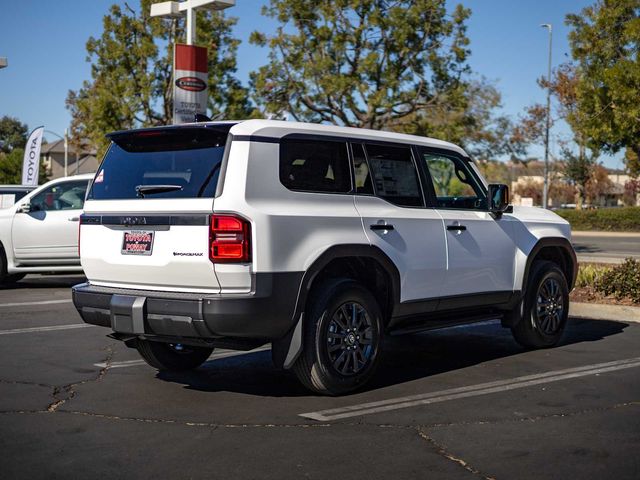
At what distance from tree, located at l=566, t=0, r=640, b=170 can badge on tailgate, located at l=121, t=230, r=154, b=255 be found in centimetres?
1898

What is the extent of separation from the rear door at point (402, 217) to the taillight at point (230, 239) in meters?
1.12

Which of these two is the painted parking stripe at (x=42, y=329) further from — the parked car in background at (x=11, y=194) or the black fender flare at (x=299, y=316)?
the parked car in background at (x=11, y=194)

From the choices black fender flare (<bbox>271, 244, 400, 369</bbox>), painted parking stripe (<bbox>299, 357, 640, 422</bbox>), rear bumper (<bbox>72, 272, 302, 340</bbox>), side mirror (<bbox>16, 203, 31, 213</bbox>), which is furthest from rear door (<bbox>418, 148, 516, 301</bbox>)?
side mirror (<bbox>16, 203, 31, 213</bbox>)

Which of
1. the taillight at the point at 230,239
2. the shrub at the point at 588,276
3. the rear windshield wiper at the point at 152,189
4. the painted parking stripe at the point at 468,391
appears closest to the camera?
the taillight at the point at 230,239

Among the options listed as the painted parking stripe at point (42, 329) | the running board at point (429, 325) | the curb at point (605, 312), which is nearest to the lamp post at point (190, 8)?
the painted parking stripe at point (42, 329)

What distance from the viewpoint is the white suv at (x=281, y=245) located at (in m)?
5.82

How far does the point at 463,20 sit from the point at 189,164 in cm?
2361

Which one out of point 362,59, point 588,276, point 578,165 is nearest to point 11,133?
point 578,165

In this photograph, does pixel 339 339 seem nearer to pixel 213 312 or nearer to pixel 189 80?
pixel 213 312

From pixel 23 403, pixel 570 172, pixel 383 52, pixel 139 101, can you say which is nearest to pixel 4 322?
pixel 23 403

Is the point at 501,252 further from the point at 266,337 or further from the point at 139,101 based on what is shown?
the point at 139,101

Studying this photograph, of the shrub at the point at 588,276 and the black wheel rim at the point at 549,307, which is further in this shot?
the shrub at the point at 588,276

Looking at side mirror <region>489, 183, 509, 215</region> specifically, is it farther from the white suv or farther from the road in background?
the road in background

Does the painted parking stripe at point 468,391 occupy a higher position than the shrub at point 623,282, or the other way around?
the shrub at point 623,282
